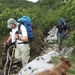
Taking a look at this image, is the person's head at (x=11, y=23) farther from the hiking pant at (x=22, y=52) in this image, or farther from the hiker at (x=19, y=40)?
the hiking pant at (x=22, y=52)

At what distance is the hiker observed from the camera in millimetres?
8945

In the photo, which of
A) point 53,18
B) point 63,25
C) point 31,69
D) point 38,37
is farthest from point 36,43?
point 53,18

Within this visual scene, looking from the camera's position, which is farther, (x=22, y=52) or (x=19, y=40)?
(x=22, y=52)

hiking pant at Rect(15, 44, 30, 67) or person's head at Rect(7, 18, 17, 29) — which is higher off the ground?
person's head at Rect(7, 18, 17, 29)

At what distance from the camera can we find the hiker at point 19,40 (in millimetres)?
8945

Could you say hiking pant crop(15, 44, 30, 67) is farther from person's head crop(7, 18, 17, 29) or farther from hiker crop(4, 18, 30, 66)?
Answer: person's head crop(7, 18, 17, 29)

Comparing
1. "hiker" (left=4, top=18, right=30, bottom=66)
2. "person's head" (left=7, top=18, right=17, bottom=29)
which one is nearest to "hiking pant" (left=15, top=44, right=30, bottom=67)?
"hiker" (left=4, top=18, right=30, bottom=66)

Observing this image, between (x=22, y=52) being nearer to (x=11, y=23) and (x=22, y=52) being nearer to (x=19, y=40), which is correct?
(x=19, y=40)

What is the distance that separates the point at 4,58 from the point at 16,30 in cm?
374

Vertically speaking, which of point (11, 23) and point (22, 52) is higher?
point (11, 23)

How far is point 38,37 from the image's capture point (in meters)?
15.4

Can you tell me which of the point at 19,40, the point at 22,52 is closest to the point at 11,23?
the point at 19,40

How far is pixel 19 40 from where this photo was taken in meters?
9.12

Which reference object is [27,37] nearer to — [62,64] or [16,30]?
[16,30]
